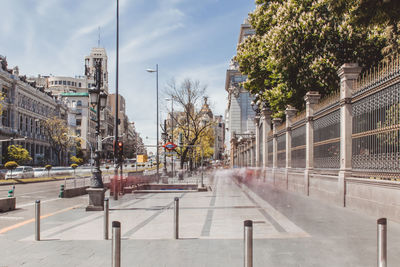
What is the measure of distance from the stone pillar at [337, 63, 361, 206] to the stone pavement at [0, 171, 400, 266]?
2.63 feet

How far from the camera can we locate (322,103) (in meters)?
14.3

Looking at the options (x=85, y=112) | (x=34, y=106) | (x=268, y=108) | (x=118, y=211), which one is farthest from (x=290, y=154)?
(x=85, y=112)

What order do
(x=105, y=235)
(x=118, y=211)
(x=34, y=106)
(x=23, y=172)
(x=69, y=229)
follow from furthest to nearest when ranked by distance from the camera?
1. (x=34, y=106)
2. (x=23, y=172)
3. (x=118, y=211)
4. (x=69, y=229)
5. (x=105, y=235)

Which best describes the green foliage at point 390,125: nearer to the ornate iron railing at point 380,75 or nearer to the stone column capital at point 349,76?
the ornate iron railing at point 380,75

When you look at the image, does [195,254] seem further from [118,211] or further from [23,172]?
[23,172]

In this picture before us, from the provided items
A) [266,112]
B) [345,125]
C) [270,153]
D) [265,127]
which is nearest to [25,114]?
[265,127]

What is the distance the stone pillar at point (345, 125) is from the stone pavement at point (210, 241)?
0.80 metres

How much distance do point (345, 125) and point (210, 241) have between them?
601cm

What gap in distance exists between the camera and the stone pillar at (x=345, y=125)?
1136 centimetres

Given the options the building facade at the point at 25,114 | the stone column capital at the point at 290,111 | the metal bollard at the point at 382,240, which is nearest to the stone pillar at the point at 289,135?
the stone column capital at the point at 290,111

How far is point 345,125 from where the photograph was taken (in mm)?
11461

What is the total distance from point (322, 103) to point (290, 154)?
545 cm

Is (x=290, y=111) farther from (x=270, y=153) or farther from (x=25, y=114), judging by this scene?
(x=25, y=114)

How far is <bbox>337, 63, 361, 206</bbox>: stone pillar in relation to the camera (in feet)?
37.3
